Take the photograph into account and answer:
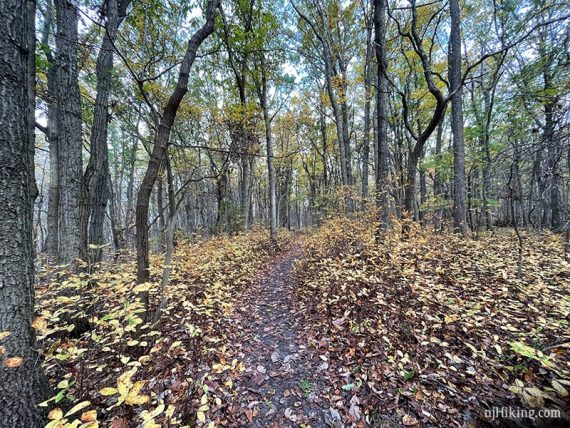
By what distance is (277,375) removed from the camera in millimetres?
3018

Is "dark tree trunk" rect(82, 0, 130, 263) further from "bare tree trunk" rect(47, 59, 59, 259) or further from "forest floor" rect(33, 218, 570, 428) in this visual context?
"forest floor" rect(33, 218, 570, 428)

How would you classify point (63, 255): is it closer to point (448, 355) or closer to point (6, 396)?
point (6, 396)

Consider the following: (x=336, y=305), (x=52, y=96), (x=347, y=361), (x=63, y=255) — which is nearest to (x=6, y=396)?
(x=63, y=255)

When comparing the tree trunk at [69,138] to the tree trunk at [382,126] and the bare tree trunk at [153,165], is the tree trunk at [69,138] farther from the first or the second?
the tree trunk at [382,126]

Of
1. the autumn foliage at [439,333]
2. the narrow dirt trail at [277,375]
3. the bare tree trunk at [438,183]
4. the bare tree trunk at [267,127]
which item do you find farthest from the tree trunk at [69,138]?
the bare tree trunk at [438,183]

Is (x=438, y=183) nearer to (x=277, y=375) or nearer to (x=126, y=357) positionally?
(x=277, y=375)

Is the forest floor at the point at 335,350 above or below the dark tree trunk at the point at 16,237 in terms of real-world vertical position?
below

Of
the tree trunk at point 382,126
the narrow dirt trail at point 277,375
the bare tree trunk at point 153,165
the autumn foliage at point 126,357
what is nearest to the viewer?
the autumn foliage at point 126,357

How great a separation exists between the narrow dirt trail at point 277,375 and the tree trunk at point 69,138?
327 centimetres

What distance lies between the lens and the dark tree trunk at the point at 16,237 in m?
1.76

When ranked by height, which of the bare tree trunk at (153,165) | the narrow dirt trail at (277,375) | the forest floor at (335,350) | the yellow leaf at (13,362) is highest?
the bare tree trunk at (153,165)

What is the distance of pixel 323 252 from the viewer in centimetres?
691

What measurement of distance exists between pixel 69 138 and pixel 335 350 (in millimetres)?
5466

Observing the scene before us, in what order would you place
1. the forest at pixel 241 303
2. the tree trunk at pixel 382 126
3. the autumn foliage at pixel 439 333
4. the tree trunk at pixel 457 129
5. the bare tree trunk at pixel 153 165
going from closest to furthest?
the forest at pixel 241 303 < the autumn foliage at pixel 439 333 < the bare tree trunk at pixel 153 165 < the tree trunk at pixel 382 126 < the tree trunk at pixel 457 129
